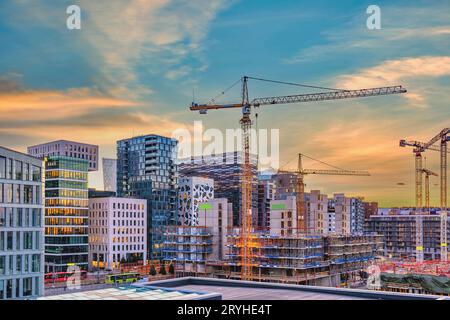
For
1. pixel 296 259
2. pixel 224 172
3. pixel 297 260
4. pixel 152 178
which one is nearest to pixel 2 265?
pixel 296 259

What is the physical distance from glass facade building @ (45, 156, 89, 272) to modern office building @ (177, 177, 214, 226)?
33.5 m

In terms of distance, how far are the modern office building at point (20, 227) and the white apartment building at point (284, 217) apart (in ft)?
137

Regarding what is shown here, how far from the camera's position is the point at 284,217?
8456 cm

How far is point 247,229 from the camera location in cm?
8250

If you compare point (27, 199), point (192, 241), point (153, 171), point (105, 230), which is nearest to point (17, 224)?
point (27, 199)

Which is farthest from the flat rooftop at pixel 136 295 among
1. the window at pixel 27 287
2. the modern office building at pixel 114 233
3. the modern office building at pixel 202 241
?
the modern office building at pixel 114 233

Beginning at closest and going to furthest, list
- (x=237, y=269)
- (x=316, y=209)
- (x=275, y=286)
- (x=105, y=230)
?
(x=275, y=286)
(x=237, y=269)
(x=316, y=209)
(x=105, y=230)

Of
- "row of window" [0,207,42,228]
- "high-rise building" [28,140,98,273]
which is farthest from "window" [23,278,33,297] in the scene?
"high-rise building" [28,140,98,273]

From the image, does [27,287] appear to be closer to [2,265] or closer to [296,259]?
[2,265]

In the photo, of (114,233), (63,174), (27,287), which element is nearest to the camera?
(27,287)

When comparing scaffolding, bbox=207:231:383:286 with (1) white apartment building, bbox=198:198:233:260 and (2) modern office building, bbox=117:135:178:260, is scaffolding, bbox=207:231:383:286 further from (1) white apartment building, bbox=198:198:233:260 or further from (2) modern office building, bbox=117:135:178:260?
(2) modern office building, bbox=117:135:178:260

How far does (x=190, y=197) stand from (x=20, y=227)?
88998mm
